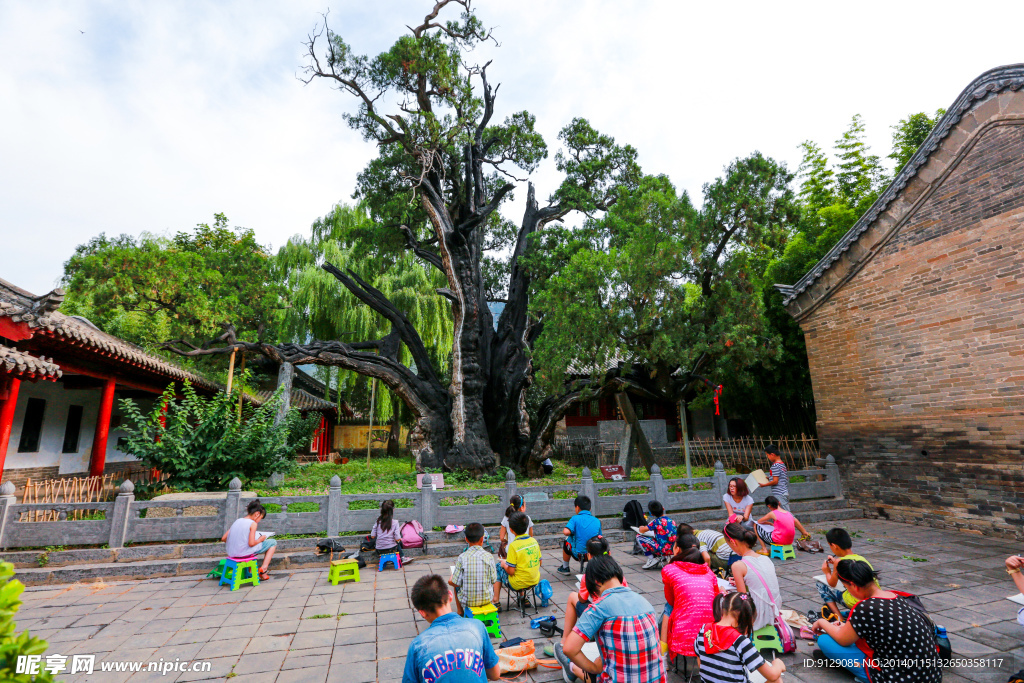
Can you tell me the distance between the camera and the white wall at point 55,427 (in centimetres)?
941

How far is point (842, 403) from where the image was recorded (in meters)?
10.6

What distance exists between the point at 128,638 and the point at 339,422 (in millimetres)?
25505

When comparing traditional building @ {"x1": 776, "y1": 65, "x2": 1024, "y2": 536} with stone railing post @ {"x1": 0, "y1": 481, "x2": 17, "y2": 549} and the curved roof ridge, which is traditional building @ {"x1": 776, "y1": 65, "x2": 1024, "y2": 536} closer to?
the curved roof ridge

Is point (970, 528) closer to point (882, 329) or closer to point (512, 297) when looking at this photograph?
point (882, 329)

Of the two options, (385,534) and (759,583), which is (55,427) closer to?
(385,534)

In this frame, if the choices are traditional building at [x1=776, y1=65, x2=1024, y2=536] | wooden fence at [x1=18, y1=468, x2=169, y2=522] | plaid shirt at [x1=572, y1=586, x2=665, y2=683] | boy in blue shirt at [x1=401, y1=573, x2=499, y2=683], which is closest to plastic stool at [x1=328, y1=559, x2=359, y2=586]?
→ wooden fence at [x1=18, y1=468, x2=169, y2=522]

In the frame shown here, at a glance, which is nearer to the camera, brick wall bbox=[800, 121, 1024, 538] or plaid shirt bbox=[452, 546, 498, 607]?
plaid shirt bbox=[452, 546, 498, 607]

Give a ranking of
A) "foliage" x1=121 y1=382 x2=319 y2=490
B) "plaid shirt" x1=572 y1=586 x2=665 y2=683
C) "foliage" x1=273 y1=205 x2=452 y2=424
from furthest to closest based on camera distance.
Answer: "foliage" x1=273 y1=205 x2=452 y2=424 < "foliage" x1=121 y1=382 x2=319 y2=490 < "plaid shirt" x1=572 y1=586 x2=665 y2=683

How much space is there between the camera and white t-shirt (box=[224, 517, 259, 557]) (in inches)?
239

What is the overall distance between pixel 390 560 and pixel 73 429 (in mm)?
9612

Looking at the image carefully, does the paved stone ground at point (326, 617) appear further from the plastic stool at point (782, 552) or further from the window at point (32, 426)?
the window at point (32, 426)

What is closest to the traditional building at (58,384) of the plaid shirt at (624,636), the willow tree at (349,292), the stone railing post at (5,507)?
the stone railing post at (5,507)

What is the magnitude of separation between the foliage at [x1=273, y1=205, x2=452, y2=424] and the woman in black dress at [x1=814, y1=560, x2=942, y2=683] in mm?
15202

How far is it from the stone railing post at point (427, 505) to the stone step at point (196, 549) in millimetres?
161
